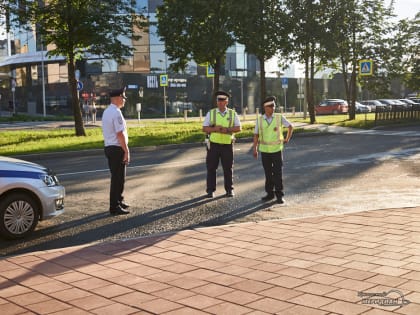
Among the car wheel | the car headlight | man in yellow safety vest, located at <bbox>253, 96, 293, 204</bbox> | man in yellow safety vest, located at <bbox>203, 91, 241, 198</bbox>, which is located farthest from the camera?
man in yellow safety vest, located at <bbox>203, 91, 241, 198</bbox>

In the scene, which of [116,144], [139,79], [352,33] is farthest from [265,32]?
[139,79]

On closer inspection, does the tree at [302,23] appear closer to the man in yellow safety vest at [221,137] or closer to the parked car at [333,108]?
the man in yellow safety vest at [221,137]

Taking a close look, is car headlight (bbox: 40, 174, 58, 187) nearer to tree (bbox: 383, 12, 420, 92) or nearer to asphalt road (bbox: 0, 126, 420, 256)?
asphalt road (bbox: 0, 126, 420, 256)

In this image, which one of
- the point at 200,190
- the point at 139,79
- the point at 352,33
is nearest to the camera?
the point at 200,190

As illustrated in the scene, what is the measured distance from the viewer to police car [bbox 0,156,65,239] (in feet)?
22.7

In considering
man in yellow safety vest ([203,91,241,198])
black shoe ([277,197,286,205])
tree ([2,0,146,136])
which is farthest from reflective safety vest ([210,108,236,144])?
tree ([2,0,146,136])

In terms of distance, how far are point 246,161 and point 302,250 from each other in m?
9.41

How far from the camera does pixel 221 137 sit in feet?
32.5

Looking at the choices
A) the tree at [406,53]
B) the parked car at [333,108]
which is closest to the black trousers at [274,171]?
the tree at [406,53]

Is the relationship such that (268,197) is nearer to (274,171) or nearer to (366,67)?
(274,171)

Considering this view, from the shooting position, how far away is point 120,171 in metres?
8.42

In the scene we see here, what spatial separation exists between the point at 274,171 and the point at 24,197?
4.01 meters

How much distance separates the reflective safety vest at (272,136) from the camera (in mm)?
9414

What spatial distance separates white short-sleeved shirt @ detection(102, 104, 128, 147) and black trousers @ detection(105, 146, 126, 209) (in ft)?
0.34
